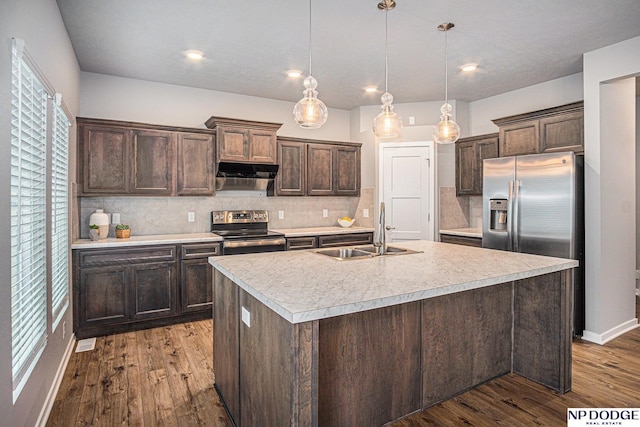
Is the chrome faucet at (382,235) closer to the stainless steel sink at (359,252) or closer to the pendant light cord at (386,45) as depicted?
the stainless steel sink at (359,252)

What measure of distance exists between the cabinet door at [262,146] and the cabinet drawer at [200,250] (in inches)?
45.5

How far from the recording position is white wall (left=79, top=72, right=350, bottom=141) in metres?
4.19

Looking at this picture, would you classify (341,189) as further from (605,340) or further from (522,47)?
(605,340)

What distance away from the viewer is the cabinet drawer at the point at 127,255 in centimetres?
359

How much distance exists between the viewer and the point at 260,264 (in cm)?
238

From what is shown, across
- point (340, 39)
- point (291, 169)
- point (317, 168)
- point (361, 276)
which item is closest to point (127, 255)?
point (291, 169)

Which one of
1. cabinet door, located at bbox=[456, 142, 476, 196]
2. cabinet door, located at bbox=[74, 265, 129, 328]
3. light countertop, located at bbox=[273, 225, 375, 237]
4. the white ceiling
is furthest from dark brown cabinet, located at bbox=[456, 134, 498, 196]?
cabinet door, located at bbox=[74, 265, 129, 328]

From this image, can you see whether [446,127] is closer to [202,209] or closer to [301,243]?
[301,243]

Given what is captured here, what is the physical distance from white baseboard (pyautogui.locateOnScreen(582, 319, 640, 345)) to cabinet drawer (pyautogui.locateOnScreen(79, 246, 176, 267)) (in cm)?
420

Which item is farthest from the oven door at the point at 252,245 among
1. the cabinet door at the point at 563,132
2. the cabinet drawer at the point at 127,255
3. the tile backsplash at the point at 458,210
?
the cabinet door at the point at 563,132

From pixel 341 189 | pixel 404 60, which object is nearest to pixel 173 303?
pixel 341 189

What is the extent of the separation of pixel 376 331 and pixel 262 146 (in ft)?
10.4

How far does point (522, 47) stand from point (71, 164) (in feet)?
14.2

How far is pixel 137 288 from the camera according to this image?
3.81 meters
